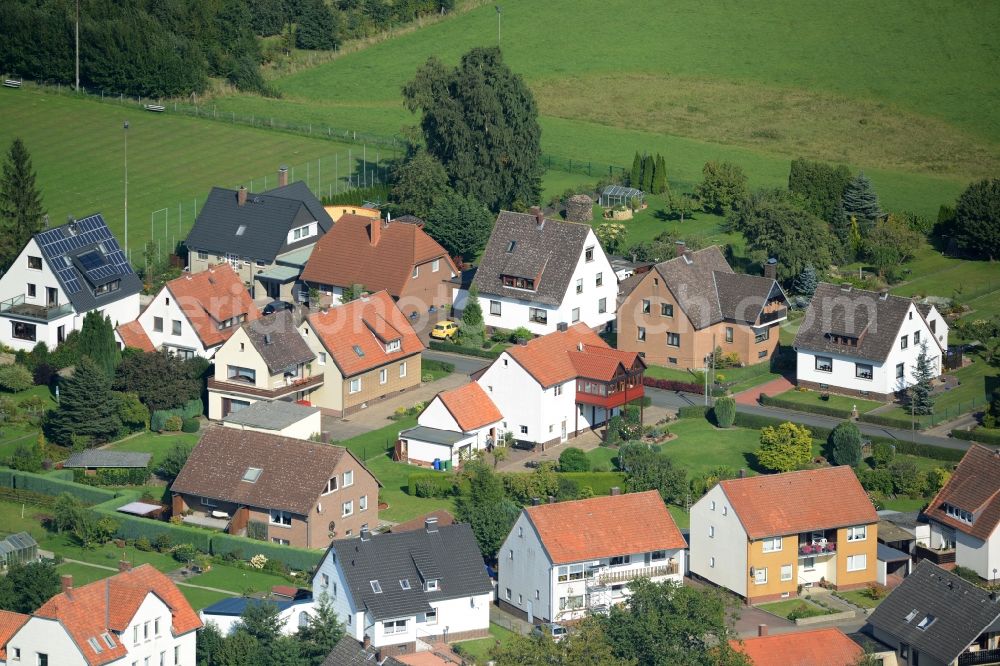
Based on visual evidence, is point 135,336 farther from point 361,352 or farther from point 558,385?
point 558,385

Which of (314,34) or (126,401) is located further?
(314,34)

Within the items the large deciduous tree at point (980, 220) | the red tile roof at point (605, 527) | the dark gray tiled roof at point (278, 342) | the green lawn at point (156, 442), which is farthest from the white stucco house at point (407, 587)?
the large deciduous tree at point (980, 220)

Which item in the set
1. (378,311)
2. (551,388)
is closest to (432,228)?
(378,311)

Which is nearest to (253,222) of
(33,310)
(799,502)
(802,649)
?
(33,310)

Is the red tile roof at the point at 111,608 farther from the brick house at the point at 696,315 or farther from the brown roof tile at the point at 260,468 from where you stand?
the brick house at the point at 696,315

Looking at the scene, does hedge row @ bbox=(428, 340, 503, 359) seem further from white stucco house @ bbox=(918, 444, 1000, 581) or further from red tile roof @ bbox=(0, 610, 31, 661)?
red tile roof @ bbox=(0, 610, 31, 661)

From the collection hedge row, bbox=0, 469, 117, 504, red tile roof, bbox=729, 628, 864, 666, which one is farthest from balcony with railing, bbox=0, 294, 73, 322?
red tile roof, bbox=729, 628, 864, 666

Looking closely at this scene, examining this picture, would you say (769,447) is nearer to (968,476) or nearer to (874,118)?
(968,476)
